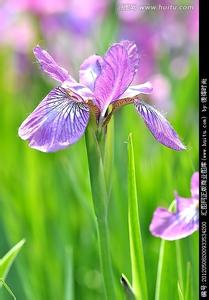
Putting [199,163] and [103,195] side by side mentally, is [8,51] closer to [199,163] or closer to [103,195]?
[199,163]

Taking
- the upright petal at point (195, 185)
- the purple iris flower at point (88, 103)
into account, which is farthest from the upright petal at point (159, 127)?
the upright petal at point (195, 185)

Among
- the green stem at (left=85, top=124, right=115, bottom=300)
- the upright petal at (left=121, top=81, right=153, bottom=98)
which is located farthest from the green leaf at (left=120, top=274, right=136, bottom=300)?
the upright petal at (left=121, top=81, right=153, bottom=98)

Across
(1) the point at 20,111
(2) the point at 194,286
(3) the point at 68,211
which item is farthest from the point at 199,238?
(1) the point at 20,111

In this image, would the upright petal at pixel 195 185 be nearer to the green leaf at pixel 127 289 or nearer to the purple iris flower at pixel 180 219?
the purple iris flower at pixel 180 219

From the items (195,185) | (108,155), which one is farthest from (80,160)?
(108,155)

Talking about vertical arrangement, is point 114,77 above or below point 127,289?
above

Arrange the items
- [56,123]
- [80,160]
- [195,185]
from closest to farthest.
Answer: [56,123], [195,185], [80,160]

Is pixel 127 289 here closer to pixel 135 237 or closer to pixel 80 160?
pixel 135 237
